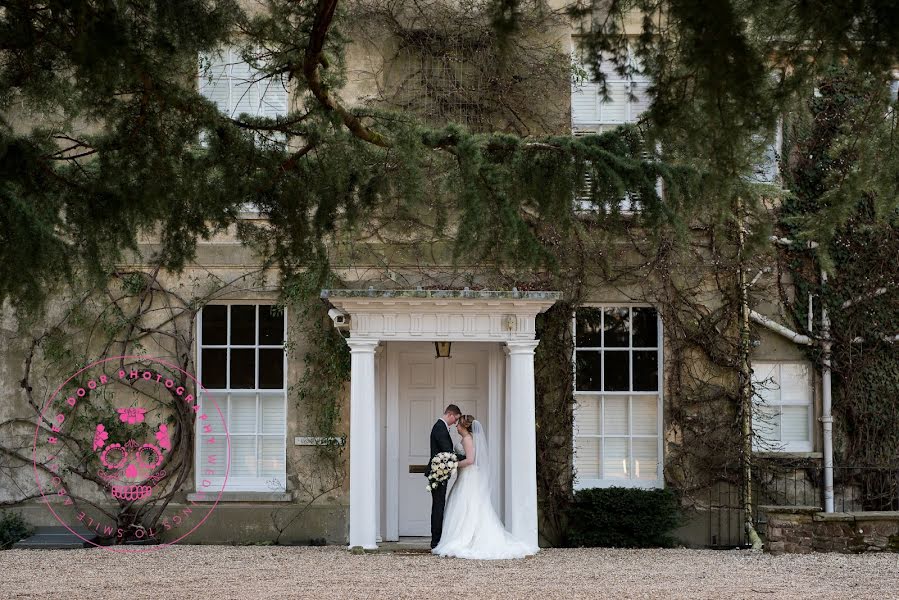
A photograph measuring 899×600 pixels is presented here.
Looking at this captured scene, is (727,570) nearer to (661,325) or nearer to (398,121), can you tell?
(661,325)

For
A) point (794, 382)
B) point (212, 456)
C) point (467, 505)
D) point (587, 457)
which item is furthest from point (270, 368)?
point (794, 382)

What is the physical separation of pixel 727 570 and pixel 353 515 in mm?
→ 4018

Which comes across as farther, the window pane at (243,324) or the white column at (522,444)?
the window pane at (243,324)

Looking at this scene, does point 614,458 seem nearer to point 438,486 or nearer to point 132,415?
point 438,486

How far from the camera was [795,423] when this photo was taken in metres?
13.6

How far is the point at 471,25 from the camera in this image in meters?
13.7

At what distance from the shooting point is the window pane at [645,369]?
44.8 ft

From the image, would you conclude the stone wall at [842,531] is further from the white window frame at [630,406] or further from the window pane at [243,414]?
the window pane at [243,414]

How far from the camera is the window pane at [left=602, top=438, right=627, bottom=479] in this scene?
1352 centimetres

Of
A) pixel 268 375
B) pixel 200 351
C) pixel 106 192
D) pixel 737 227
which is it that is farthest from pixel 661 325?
pixel 106 192

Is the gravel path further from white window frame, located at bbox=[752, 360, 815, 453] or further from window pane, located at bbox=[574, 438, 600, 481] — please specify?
white window frame, located at bbox=[752, 360, 815, 453]

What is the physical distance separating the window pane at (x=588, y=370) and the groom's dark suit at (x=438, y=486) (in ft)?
7.90

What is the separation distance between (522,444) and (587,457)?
79.7 inches

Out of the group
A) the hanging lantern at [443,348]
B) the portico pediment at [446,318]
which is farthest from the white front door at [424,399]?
the portico pediment at [446,318]
